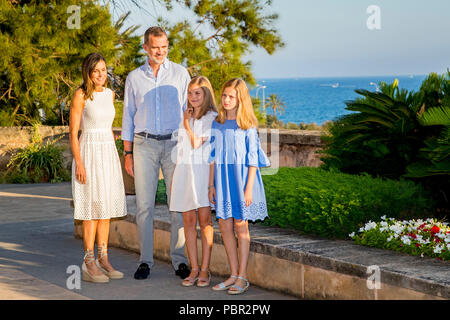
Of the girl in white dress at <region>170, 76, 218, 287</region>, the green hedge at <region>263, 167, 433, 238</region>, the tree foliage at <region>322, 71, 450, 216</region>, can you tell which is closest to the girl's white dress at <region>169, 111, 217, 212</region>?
the girl in white dress at <region>170, 76, 218, 287</region>

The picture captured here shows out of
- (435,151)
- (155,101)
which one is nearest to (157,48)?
(155,101)

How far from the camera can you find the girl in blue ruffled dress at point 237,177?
5.33 meters

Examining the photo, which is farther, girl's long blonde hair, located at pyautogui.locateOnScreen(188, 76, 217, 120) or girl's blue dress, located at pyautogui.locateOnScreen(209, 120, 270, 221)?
girl's long blonde hair, located at pyautogui.locateOnScreen(188, 76, 217, 120)

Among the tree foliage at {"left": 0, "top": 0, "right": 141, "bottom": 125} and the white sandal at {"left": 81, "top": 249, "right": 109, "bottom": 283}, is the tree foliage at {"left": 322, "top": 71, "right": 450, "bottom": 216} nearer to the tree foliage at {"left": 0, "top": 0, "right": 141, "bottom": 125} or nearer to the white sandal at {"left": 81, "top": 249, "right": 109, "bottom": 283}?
the white sandal at {"left": 81, "top": 249, "right": 109, "bottom": 283}

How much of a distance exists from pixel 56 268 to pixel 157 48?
2252 mm

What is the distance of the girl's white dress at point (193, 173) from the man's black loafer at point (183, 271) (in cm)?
57

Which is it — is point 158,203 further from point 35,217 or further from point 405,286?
point 405,286

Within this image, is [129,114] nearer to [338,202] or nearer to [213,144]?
[213,144]

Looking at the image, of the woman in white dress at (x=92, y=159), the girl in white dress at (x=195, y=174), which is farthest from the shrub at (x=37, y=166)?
the girl in white dress at (x=195, y=174)

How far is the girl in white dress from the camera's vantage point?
5.57 m

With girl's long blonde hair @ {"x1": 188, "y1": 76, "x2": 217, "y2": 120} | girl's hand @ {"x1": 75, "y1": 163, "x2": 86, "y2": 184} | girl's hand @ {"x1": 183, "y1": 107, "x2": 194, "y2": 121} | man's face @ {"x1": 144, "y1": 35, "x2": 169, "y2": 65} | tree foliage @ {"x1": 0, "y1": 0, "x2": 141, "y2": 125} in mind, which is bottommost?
girl's hand @ {"x1": 75, "y1": 163, "x2": 86, "y2": 184}

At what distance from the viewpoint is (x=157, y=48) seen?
5.91 metres

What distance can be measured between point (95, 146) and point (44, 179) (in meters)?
9.05

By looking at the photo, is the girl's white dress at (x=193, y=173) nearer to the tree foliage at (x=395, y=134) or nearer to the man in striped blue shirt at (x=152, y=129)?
the man in striped blue shirt at (x=152, y=129)
